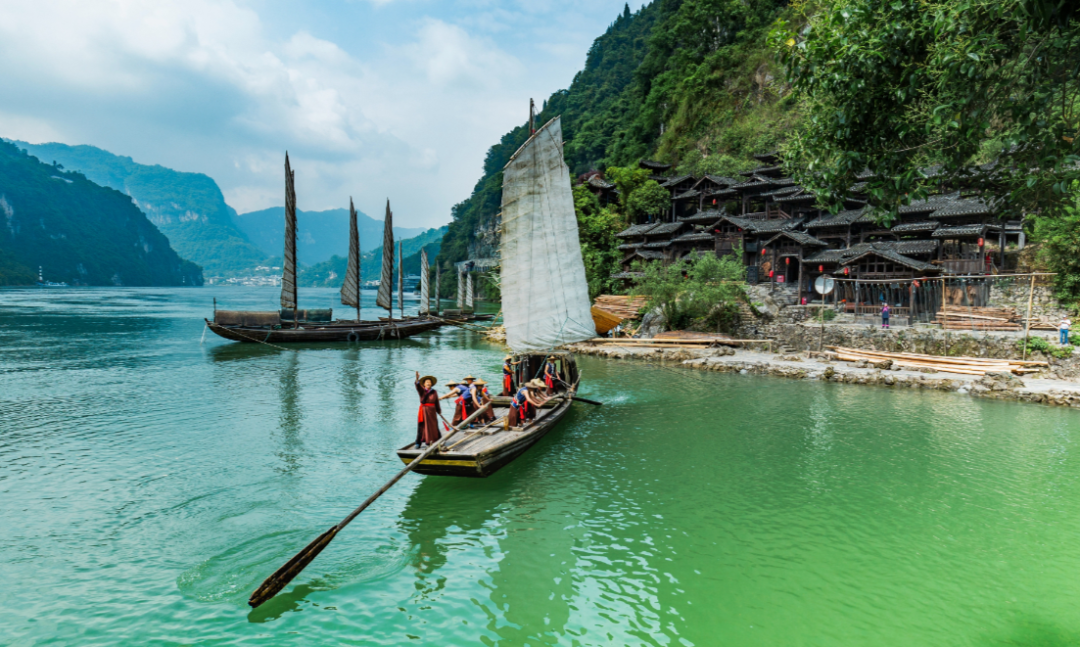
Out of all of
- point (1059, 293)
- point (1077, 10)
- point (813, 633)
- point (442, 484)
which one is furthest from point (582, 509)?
point (1059, 293)

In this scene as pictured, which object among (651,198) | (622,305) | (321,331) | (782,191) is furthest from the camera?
(651,198)

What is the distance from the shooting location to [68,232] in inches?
6481

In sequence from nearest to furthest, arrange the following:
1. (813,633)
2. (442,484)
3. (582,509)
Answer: (813,633) → (582,509) → (442,484)

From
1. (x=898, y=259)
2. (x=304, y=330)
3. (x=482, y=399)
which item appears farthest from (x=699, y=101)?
(x=482, y=399)

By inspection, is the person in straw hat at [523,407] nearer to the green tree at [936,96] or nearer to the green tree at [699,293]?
the green tree at [936,96]

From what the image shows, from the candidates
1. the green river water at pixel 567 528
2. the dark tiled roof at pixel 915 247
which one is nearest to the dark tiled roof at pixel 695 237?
the dark tiled roof at pixel 915 247

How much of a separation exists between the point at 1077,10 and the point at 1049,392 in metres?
22.9

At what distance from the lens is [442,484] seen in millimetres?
13523

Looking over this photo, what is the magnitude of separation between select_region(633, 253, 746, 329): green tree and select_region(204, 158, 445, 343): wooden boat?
75.4 feet

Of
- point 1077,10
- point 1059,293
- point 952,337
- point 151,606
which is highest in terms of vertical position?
point 1077,10

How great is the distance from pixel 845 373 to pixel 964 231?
59.9ft

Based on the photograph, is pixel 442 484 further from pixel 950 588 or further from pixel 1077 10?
pixel 1077 10

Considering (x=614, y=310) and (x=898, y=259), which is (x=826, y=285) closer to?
(x=898, y=259)

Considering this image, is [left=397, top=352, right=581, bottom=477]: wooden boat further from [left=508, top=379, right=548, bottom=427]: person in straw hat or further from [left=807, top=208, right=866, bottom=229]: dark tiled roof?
[left=807, top=208, right=866, bottom=229]: dark tiled roof
